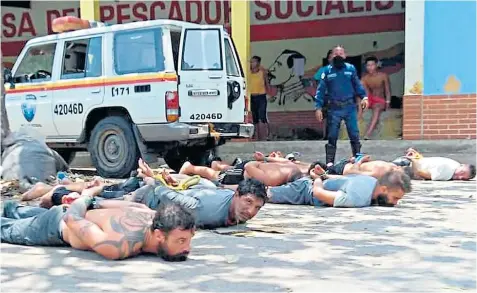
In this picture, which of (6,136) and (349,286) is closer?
(349,286)

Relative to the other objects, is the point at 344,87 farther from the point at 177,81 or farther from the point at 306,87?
the point at 306,87

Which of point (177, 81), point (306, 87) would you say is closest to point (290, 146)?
point (177, 81)

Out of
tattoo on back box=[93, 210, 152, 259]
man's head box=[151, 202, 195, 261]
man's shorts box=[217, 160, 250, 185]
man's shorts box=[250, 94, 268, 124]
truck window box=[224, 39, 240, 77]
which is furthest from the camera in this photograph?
man's shorts box=[250, 94, 268, 124]

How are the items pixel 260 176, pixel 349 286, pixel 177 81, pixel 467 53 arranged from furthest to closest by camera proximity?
pixel 467 53
pixel 177 81
pixel 260 176
pixel 349 286

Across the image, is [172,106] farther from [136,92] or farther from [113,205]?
[113,205]

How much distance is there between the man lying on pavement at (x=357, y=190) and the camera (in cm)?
573

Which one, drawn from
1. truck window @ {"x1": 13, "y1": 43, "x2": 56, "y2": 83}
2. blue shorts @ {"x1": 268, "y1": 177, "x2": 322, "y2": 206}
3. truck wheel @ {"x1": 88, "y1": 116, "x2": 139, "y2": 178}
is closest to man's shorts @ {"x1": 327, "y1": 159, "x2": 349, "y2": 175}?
blue shorts @ {"x1": 268, "y1": 177, "x2": 322, "y2": 206}

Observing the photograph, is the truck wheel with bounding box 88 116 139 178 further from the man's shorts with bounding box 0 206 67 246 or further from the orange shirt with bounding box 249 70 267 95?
the orange shirt with bounding box 249 70 267 95

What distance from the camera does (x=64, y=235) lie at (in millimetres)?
3953

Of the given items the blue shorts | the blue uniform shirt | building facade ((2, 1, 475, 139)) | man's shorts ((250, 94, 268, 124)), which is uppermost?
building facade ((2, 1, 475, 139))

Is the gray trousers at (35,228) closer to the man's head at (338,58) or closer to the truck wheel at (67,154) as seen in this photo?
the man's head at (338,58)

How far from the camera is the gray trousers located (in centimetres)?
400

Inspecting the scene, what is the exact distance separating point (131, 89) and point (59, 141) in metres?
1.57

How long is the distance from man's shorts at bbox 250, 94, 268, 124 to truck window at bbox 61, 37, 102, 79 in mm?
4695
